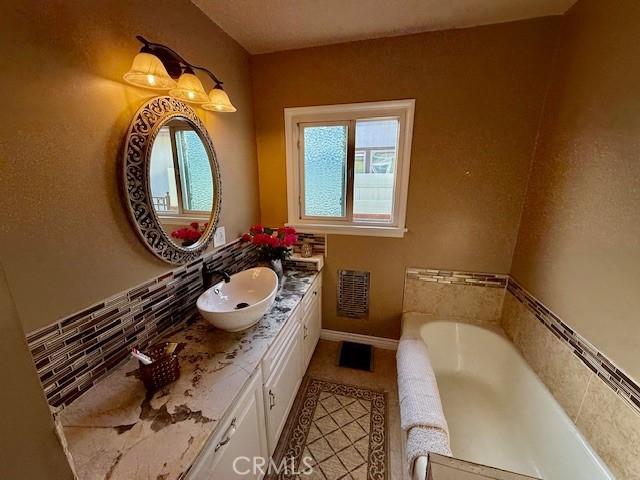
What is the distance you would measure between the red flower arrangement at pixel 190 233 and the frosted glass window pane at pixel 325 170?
95cm

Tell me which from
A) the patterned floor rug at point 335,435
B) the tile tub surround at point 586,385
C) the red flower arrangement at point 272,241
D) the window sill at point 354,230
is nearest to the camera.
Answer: the tile tub surround at point 586,385

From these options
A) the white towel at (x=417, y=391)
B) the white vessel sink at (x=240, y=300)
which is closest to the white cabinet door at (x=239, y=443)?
the white vessel sink at (x=240, y=300)

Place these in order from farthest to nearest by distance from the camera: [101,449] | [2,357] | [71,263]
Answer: [71,263], [101,449], [2,357]

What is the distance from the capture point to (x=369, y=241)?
2.11 m

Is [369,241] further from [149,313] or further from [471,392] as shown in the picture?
[149,313]

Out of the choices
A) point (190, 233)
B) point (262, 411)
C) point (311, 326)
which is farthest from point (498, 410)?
point (190, 233)

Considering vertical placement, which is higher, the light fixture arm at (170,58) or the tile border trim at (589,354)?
the light fixture arm at (170,58)

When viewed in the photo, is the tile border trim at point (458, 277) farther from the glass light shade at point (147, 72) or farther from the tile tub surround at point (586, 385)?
the glass light shade at point (147, 72)

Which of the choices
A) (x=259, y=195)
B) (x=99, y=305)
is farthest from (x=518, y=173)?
(x=99, y=305)

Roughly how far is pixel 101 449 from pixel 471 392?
2037mm

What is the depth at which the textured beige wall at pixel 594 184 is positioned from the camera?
40.9 inches

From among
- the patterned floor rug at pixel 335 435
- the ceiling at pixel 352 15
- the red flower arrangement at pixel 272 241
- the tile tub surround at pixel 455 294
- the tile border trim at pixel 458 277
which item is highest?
the ceiling at pixel 352 15

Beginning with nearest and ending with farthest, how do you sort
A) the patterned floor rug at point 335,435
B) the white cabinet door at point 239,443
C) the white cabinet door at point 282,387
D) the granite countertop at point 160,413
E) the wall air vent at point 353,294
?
the granite countertop at point 160,413 → the white cabinet door at point 239,443 → the white cabinet door at point 282,387 → the patterned floor rug at point 335,435 → the wall air vent at point 353,294

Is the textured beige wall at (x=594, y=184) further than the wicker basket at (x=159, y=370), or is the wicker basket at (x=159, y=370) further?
the textured beige wall at (x=594, y=184)
